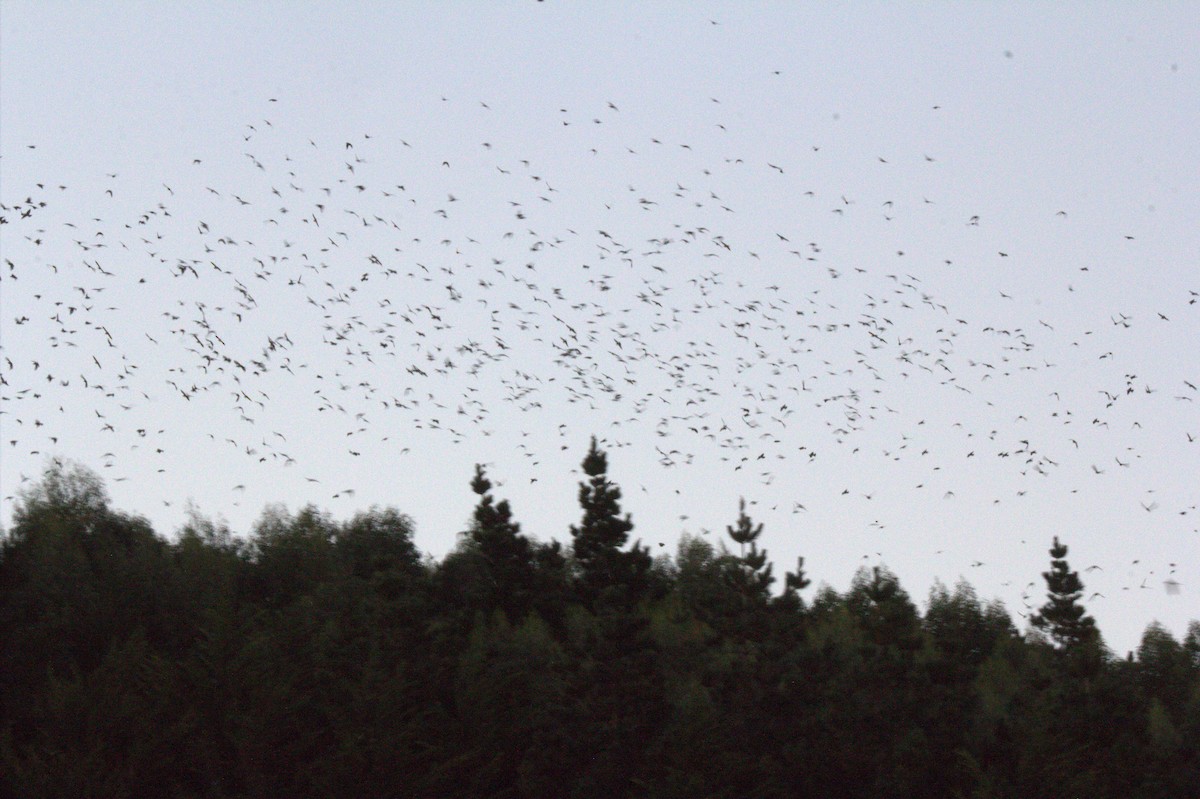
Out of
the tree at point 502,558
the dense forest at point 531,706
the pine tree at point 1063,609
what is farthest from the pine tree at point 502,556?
the pine tree at point 1063,609

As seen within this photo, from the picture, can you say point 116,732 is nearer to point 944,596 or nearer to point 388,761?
point 388,761

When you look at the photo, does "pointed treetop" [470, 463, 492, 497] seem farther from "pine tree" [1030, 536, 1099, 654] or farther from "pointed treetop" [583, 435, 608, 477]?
"pine tree" [1030, 536, 1099, 654]

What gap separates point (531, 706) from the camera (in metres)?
58.6

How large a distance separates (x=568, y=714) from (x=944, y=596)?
260 feet

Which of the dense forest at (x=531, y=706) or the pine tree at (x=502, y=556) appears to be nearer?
the dense forest at (x=531, y=706)

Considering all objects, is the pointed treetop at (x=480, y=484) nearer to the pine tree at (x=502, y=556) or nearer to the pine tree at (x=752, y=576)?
the pine tree at (x=502, y=556)

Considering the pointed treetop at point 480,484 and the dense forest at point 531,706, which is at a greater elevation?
the pointed treetop at point 480,484

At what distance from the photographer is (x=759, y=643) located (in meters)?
62.6

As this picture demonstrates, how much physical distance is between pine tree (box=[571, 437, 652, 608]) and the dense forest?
4.16 m

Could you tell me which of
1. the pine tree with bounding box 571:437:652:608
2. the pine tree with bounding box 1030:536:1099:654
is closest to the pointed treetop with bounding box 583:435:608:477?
the pine tree with bounding box 571:437:652:608

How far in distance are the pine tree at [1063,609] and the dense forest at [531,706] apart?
3.61 metres

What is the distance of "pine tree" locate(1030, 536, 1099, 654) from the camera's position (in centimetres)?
8536

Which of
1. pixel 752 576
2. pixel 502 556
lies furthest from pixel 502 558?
pixel 752 576

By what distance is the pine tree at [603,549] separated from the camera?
85.9 m
